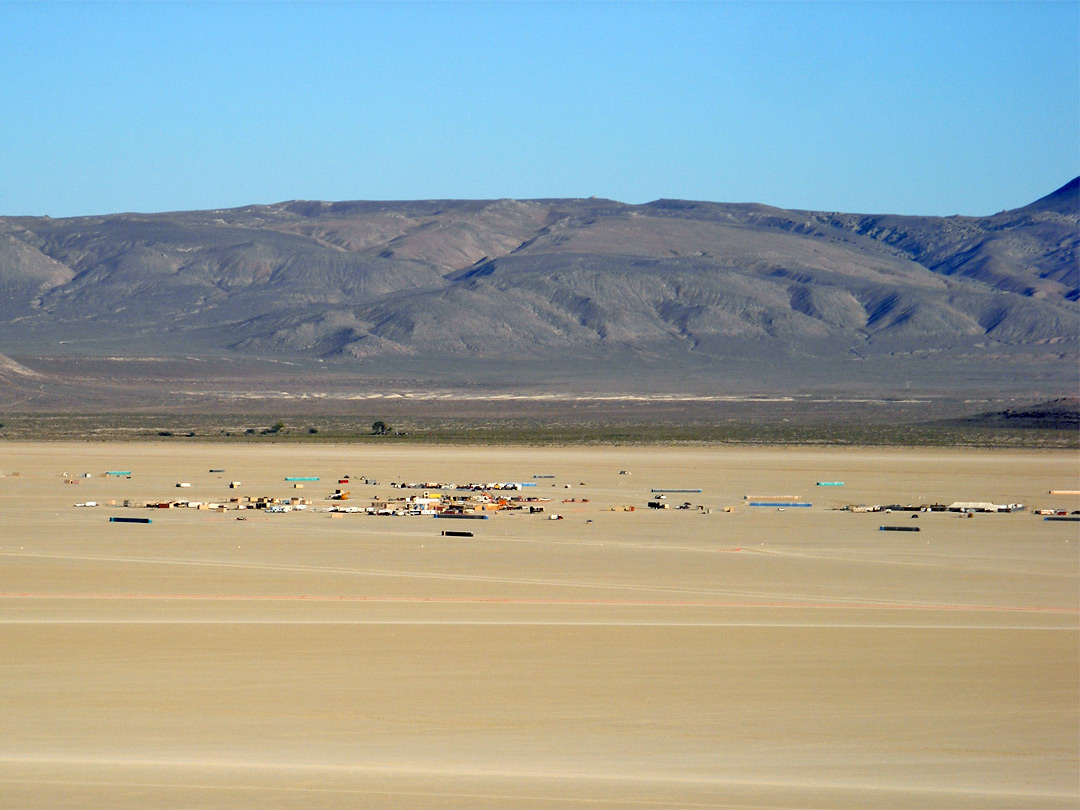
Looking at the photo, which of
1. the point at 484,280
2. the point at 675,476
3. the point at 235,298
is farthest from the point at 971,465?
the point at 235,298

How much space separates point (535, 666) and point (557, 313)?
479 ft

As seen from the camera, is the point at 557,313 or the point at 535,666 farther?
the point at 557,313

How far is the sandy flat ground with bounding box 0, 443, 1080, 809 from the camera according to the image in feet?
27.1

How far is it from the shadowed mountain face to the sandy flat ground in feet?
292

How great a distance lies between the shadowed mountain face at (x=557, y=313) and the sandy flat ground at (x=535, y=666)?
8889cm

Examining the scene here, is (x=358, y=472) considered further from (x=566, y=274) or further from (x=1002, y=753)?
(x=566, y=274)

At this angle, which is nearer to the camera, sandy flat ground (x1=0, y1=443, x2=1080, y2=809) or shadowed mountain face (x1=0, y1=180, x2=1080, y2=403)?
sandy flat ground (x1=0, y1=443, x2=1080, y2=809)

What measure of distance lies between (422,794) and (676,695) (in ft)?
9.46

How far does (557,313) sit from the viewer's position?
15650 centimetres

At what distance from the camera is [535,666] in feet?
36.2

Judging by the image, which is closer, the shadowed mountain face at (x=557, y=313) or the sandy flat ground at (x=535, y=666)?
the sandy flat ground at (x=535, y=666)

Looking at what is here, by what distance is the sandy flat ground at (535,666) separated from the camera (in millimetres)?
8250

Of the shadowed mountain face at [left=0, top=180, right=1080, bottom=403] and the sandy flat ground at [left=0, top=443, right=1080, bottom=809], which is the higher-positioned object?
the shadowed mountain face at [left=0, top=180, right=1080, bottom=403]

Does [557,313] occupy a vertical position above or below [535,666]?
above
